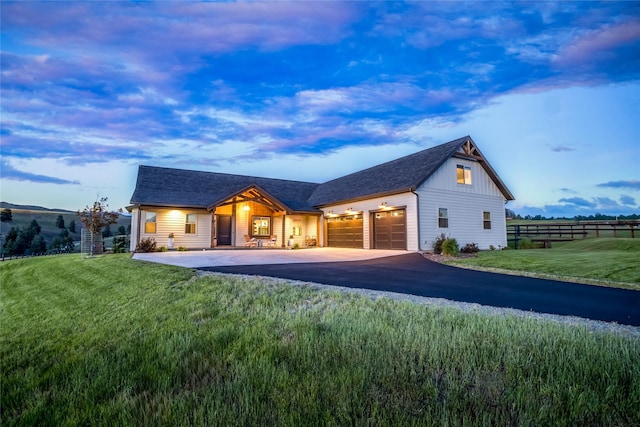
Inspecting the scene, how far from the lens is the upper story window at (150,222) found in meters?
19.9

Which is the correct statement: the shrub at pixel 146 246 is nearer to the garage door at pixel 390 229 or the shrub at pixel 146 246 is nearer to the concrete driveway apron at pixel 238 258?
the concrete driveway apron at pixel 238 258

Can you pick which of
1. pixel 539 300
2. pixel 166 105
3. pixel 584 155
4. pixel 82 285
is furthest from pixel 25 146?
pixel 584 155

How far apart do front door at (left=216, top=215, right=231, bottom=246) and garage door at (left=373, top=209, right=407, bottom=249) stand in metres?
10.4

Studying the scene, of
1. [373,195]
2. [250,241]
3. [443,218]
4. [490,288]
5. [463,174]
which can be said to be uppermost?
[463,174]

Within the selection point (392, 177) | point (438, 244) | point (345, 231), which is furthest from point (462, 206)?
point (345, 231)

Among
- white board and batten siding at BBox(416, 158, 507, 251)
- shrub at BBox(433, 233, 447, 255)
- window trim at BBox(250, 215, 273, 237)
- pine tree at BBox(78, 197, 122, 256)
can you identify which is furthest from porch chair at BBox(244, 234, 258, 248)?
shrub at BBox(433, 233, 447, 255)

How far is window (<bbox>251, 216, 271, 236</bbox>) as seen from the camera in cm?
2351

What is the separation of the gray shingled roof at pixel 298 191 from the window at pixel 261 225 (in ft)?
6.58

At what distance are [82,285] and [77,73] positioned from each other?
12.0 meters

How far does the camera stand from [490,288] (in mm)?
7980

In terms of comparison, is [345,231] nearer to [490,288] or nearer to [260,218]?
[260,218]

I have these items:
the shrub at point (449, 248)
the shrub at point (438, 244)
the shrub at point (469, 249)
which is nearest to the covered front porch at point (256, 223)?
the shrub at point (438, 244)

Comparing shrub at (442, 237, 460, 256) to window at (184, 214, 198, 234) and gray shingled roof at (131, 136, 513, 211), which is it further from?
window at (184, 214, 198, 234)

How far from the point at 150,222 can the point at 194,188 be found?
4.15m
